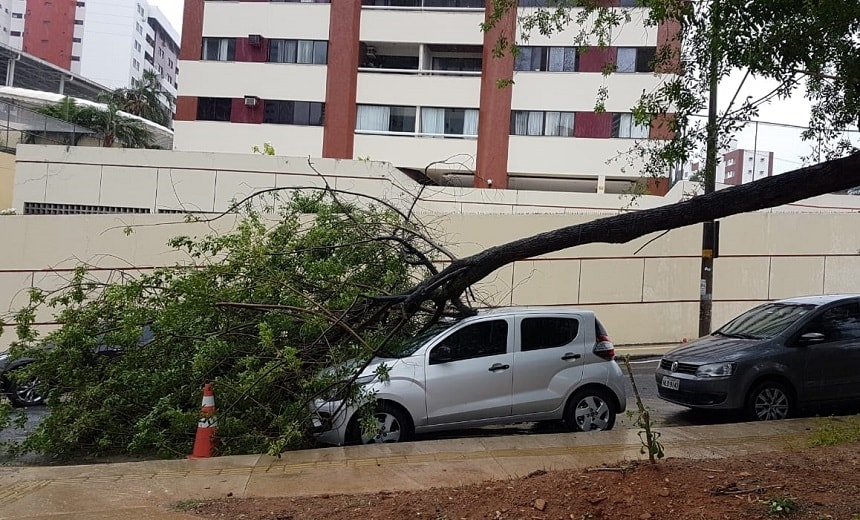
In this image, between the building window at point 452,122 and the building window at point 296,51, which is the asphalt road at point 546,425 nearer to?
the building window at point 452,122

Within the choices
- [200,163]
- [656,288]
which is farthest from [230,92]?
[656,288]

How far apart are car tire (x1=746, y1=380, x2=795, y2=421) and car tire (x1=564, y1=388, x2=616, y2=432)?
177 cm

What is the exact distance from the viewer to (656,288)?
1666 cm

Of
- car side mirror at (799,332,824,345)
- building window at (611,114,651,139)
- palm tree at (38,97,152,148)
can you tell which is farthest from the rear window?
palm tree at (38,97,152,148)

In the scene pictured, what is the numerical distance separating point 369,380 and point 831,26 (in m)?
6.11

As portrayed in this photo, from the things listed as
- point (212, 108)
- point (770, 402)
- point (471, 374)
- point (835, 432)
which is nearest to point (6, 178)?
point (212, 108)

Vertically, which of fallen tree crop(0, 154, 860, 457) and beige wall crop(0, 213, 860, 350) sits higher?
beige wall crop(0, 213, 860, 350)

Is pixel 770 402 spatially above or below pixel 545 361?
Result: below

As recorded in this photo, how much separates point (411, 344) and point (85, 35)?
10449 centimetres

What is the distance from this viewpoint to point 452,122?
32.1m

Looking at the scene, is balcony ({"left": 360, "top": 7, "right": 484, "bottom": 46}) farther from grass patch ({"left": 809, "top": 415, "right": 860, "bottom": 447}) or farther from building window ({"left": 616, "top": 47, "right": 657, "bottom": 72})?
grass patch ({"left": 809, "top": 415, "right": 860, "bottom": 447})

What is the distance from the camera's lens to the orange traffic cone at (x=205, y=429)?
737 cm

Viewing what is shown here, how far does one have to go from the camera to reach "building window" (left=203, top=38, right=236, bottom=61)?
3281cm

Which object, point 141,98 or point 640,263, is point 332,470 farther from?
point 141,98
